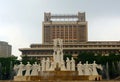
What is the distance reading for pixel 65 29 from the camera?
503 ft

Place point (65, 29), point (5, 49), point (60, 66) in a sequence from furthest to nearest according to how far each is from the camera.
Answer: point (5, 49) → point (65, 29) → point (60, 66)

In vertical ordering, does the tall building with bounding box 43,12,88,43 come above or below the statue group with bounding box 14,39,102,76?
above

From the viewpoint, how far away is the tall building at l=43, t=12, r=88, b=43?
151875 mm

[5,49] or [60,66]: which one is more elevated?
[5,49]

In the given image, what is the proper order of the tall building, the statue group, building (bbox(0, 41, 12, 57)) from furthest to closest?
building (bbox(0, 41, 12, 57)) < the tall building < the statue group

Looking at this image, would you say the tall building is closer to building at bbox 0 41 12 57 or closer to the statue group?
building at bbox 0 41 12 57

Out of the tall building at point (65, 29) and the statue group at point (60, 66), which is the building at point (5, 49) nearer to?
the tall building at point (65, 29)

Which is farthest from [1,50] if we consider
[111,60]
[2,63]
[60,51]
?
[60,51]

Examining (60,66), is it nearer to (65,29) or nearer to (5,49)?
(65,29)

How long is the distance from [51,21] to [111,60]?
250 feet

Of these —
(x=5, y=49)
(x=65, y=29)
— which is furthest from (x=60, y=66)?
(x=5, y=49)

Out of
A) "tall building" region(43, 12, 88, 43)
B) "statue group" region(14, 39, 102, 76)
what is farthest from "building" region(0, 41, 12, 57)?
"statue group" region(14, 39, 102, 76)

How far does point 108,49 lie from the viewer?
409ft

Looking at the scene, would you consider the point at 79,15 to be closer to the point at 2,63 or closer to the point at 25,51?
the point at 25,51
